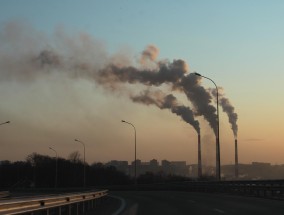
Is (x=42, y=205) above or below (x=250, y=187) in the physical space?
above

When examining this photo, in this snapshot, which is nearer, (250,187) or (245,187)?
(250,187)

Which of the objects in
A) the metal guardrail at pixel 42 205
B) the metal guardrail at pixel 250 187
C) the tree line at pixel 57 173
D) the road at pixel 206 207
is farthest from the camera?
the tree line at pixel 57 173

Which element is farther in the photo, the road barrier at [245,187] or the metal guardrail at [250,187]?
the road barrier at [245,187]

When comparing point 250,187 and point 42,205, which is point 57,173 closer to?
point 250,187

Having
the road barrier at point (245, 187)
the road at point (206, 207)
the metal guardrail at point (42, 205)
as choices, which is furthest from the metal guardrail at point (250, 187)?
the metal guardrail at point (42, 205)

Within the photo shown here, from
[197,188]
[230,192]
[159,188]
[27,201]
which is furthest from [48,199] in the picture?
[159,188]

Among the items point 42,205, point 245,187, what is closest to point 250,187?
point 245,187

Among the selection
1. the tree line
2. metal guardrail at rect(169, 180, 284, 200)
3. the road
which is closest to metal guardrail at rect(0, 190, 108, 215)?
the road

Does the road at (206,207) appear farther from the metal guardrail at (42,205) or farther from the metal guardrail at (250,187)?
the metal guardrail at (42,205)

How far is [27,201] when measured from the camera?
11898mm

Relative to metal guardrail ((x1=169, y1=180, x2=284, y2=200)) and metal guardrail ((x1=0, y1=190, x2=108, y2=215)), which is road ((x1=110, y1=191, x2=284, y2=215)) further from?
metal guardrail ((x1=0, y1=190, x2=108, y2=215))

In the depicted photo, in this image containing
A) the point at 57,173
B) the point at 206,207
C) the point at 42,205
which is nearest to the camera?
the point at 42,205

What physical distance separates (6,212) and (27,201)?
1.62 metres

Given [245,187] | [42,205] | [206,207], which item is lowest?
[206,207]
